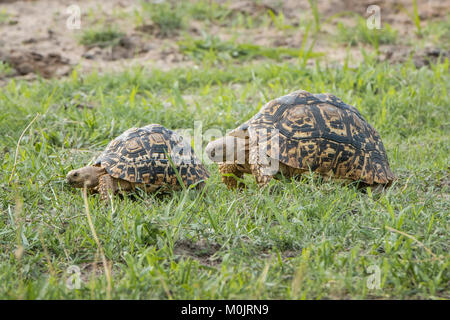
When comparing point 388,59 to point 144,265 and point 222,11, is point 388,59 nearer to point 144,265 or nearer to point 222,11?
point 222,11

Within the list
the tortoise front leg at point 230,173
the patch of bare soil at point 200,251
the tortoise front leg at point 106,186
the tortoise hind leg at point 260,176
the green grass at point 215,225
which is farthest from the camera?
the tortoise front leg at point 230,173

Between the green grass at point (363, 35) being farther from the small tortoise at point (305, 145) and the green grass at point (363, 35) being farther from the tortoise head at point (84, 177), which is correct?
the tortoise head at point (84, 177)

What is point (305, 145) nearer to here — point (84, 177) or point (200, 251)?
point (200, 251)

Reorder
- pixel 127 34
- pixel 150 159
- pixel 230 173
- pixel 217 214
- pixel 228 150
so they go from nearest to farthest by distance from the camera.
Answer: pixel 217 214 < pixel 150 159 < pixel 228 150 < pixel 230 173 < pixel 127 34

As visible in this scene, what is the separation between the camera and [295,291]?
271 centimetres

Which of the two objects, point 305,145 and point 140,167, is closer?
point 140,167

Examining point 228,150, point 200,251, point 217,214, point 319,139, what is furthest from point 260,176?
point 200,251

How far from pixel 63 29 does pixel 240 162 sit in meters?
5.57

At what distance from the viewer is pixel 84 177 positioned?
403 centimetres

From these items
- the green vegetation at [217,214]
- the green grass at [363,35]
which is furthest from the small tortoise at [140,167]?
the green grass at [363,35]

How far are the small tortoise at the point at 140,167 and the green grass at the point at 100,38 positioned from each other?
449 centimetres

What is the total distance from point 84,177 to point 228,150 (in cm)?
113

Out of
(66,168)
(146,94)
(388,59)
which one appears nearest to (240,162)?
(66,168)

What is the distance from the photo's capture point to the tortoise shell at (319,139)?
13.7 ft
